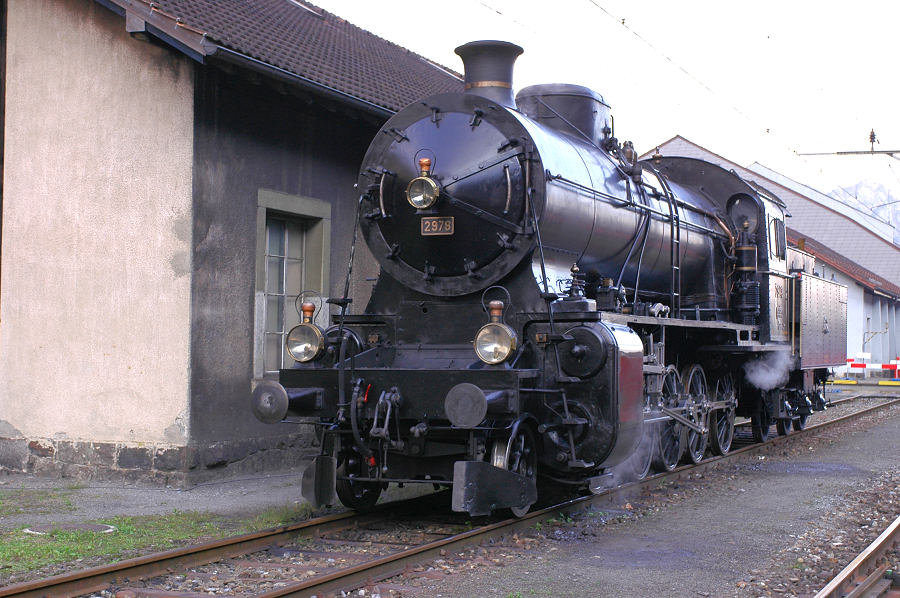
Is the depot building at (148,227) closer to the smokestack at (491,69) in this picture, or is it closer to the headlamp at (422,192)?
the smokestack at (491,69)

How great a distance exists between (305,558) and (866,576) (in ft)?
11.1

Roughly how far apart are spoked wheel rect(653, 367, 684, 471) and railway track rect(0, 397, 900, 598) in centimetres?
180

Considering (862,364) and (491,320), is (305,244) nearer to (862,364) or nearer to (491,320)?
(491,320)

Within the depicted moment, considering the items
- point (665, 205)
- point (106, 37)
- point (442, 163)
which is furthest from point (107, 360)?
point (665, 205)

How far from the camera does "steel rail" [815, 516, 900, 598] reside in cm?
495

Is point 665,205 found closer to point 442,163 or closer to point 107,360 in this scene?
point 442,163

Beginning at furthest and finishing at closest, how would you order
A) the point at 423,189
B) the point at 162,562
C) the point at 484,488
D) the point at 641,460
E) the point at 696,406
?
the point at 696,406, the point at 641,460, the point at 423,189, the point at 484,488, the point at 162,562

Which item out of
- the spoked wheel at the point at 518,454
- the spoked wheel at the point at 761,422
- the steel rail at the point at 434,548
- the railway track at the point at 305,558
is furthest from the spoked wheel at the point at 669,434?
the spoked wheel at the point at 761,422

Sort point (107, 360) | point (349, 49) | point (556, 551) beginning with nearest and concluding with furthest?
point (556, 551)
point (107, 360)
point (349, 49)

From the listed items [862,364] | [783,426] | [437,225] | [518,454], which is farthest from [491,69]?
[862,364]

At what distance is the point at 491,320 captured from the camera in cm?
654

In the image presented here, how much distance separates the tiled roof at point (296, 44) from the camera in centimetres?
839

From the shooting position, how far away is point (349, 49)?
1283 centimetres

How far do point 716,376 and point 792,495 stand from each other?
2620 mm
